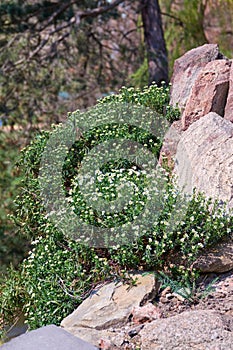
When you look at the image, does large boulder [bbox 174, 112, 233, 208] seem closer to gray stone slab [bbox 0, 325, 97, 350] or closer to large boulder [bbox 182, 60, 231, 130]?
large boulder [bbox 182, 60, 231, 130]

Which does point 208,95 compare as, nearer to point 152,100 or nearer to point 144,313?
point 152,100

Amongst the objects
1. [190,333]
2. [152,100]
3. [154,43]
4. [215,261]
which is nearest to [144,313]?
[190,333]

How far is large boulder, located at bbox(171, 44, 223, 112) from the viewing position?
3.87 m

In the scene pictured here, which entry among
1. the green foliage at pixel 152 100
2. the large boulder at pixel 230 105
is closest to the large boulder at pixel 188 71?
the green foliage at pixel 152 100

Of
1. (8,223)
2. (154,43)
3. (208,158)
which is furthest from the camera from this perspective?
(154,43)

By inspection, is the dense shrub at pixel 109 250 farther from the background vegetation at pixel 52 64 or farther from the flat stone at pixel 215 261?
the background vegetation at pixel 52 64

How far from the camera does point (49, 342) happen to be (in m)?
2.33

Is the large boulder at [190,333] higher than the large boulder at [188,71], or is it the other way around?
the large boulder at [188,71]

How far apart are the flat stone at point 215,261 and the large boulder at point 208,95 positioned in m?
0.98

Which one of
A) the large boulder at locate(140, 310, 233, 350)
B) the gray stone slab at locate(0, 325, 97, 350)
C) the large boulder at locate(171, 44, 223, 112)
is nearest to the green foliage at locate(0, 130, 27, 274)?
the large boulder at locate(171, 44, 223, 112)

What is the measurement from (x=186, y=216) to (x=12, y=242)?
3.42 m

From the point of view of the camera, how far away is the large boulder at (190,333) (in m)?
2.27

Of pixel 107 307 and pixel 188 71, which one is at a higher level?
pixel 188 71

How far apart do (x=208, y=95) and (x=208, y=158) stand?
0.58 m
